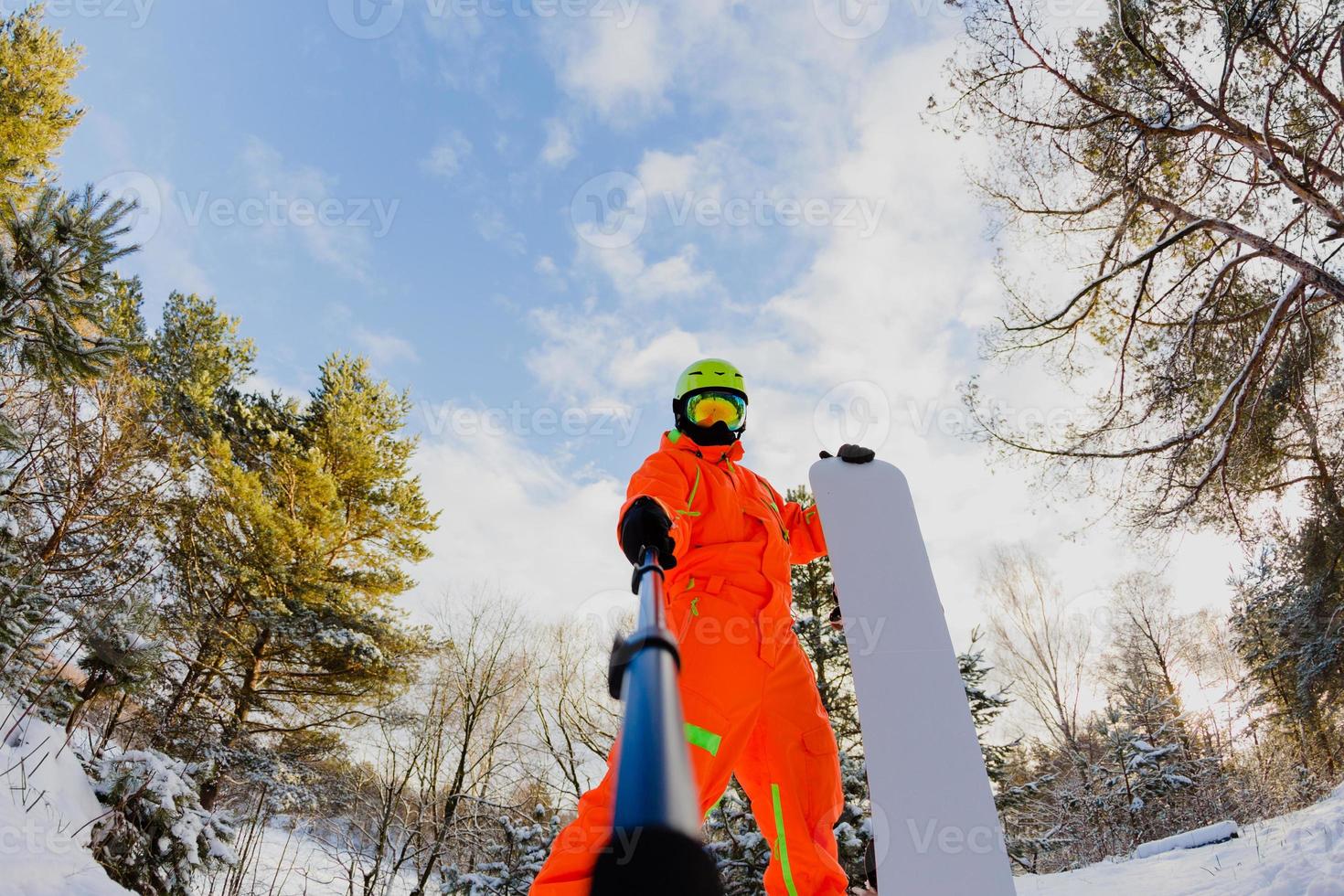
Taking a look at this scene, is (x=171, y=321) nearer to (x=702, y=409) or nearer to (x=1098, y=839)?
(x=702, y=409)

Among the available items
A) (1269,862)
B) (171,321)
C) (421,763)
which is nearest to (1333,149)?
(1269,862)

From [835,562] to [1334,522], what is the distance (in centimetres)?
976

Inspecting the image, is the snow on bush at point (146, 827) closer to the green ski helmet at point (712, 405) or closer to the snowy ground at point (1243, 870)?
the green ski helmet at point (712, 405)

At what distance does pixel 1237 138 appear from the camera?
556cm

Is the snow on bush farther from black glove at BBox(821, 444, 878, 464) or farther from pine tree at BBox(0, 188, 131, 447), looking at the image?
black glove at BBox(821, 444, 878, 464)

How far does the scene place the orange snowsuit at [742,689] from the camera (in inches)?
73.1

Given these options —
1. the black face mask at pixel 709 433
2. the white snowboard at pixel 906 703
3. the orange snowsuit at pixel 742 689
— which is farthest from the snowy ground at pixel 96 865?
the black face mask at pixel 709 433

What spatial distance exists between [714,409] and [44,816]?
4431 millimetres

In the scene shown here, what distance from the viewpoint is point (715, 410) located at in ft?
9.43

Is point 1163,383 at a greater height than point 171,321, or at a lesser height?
lesser

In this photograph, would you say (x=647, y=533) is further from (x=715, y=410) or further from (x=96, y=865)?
(x=96, y=865)

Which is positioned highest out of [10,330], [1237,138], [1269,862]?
Answer: [1237,138]

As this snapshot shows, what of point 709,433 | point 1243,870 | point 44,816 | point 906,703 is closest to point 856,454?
point 709,433

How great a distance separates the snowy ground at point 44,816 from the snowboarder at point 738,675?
10.2ft
